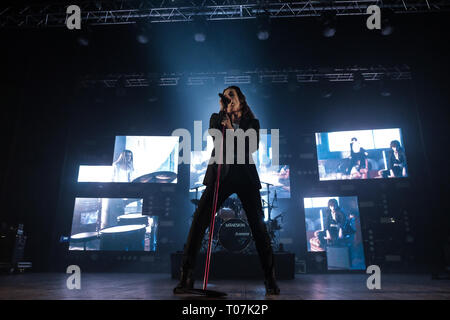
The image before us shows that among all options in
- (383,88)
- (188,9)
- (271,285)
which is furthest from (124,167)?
(383,88)

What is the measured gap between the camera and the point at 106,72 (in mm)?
7754

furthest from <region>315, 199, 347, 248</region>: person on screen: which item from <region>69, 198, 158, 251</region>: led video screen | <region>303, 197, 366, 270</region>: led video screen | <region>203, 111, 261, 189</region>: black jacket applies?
<region>203, 111, 261, 189</region>: black jacket

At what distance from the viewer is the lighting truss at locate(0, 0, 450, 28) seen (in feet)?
19.3

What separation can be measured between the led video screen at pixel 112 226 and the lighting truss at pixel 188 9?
4562 millimetres

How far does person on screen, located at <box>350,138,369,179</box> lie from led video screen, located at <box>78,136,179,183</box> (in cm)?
503

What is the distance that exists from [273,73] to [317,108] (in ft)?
5.99

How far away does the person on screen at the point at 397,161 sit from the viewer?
303 inches

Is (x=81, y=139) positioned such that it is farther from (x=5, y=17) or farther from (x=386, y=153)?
(x=386, y=153)

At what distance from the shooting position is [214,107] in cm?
864

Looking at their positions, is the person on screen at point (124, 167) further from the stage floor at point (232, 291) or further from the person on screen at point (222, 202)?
the person on screen at point (222, 202)

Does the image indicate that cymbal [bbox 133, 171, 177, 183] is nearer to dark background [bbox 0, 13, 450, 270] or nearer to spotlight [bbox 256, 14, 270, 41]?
dark background [bbox 0, 13, 450, 270]

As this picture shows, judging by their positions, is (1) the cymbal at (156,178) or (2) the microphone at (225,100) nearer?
(2) the microphone at (225,100)

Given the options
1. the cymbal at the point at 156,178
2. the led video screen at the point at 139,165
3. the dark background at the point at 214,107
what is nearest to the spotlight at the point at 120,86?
the dark background at the point at 214,107
